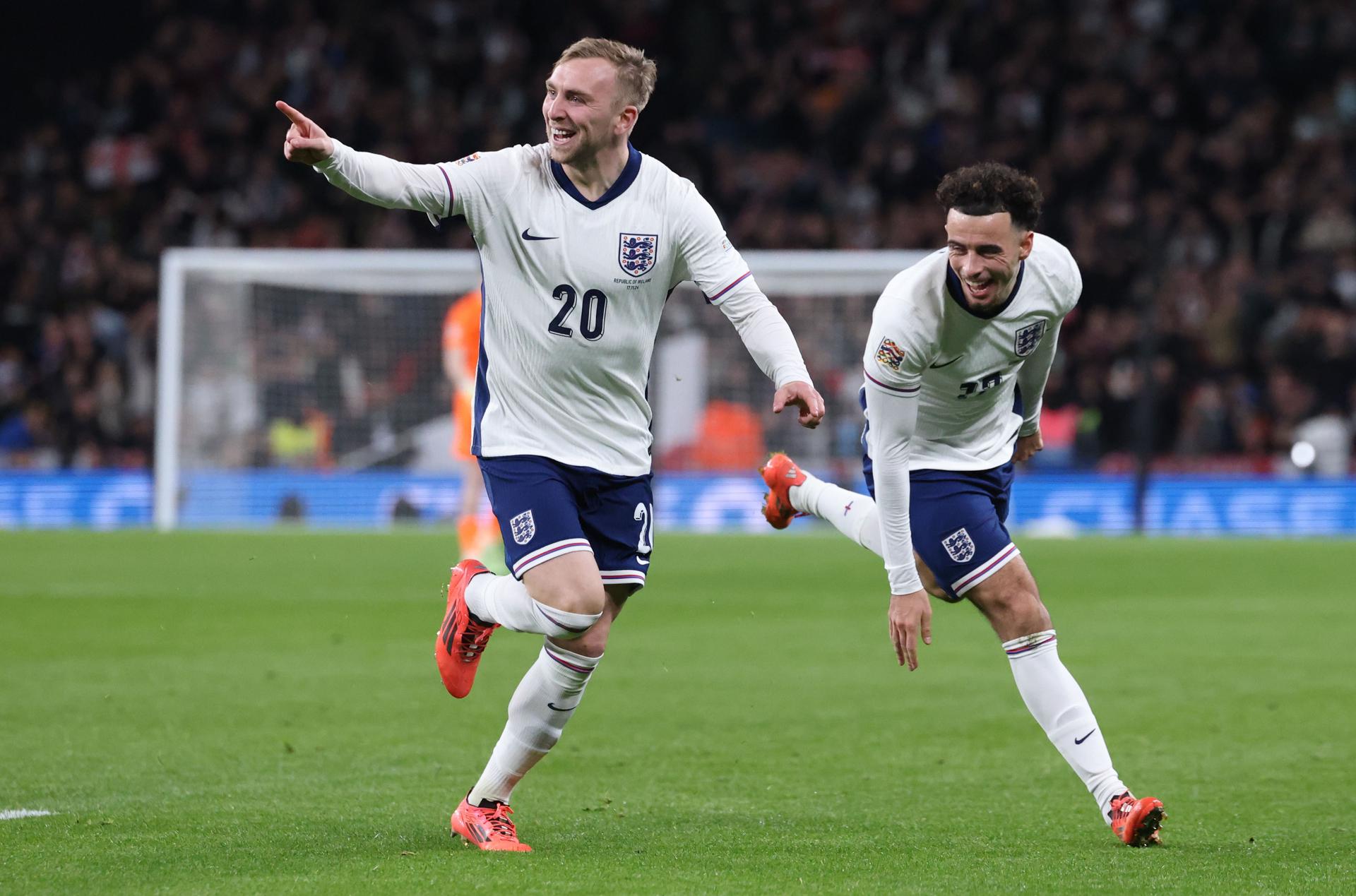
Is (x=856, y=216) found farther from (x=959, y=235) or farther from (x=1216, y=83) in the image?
(x=959, y=235)

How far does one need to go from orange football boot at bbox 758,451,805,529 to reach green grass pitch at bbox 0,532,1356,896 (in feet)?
3.04

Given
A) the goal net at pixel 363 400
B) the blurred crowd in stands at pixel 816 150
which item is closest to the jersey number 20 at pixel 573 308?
the goal net at pixel 363 400

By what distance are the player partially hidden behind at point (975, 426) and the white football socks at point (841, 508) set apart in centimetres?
50

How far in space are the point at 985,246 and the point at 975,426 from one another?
92cm

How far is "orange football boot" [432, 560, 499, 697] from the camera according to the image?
549cm

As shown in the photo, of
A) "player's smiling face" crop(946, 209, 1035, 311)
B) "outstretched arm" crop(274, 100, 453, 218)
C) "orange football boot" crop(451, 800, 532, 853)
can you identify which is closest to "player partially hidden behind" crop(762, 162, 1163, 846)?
"player's smiling face" crop(946, 209, 1035, 311)

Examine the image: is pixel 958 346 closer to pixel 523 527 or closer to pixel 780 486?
pixel 523 527

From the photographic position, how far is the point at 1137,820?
16.9 ft

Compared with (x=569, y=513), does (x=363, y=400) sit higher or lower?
lower

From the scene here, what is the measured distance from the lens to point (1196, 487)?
1912 centimetres

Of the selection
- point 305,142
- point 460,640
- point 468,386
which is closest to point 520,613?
point 460,640

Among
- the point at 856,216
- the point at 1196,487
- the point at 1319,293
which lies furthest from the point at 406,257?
the point at 1319,293

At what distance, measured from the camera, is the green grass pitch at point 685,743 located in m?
4.85

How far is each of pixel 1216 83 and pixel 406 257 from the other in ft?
35.9
